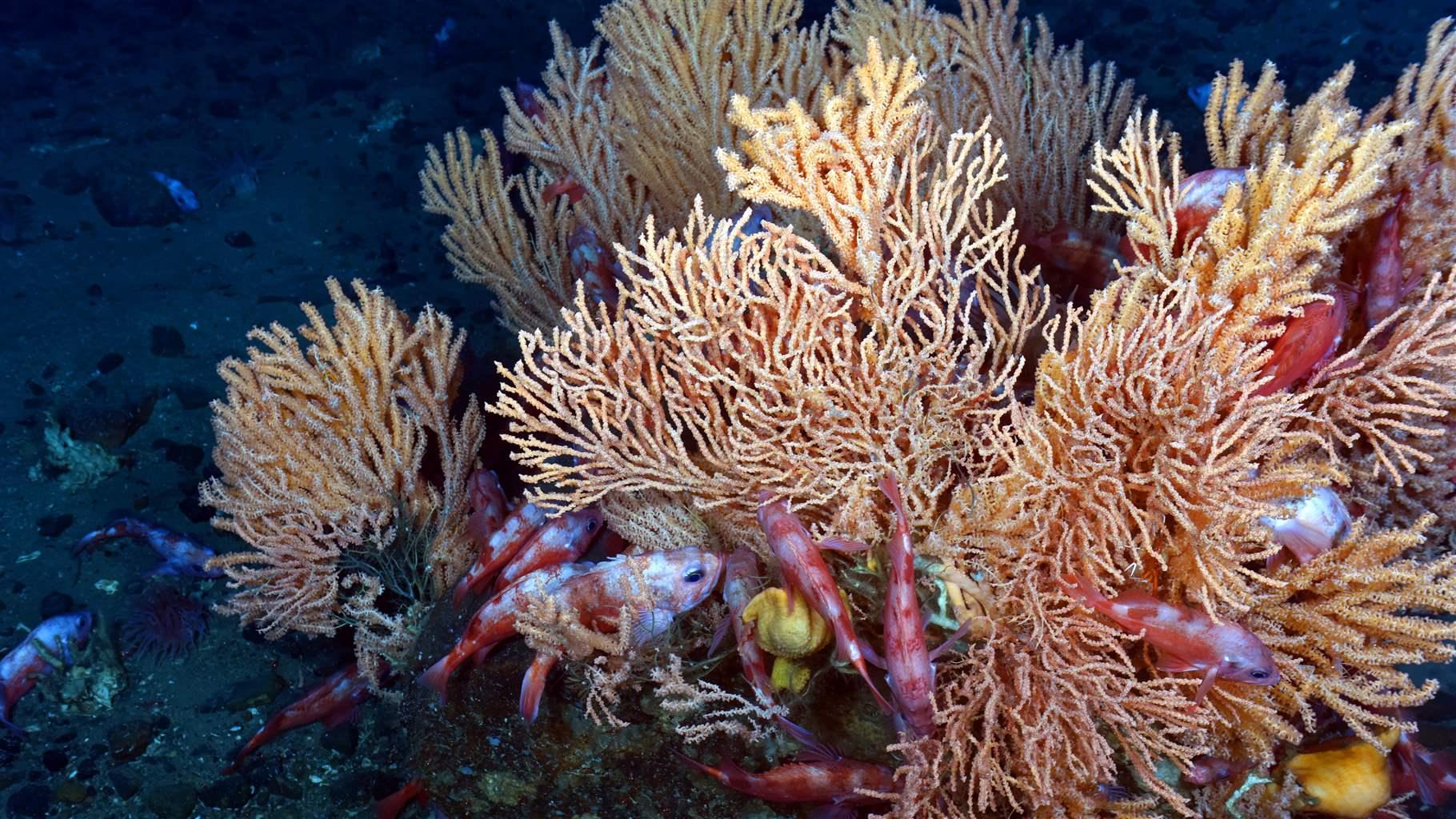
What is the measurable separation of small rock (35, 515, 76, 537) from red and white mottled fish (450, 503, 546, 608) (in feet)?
10.4

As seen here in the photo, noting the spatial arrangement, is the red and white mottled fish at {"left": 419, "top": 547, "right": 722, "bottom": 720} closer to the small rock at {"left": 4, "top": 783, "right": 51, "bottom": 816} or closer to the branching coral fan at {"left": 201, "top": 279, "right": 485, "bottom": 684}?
the branching coral fan at {"left": 201, "top": 279, "right": 485, "bottom": 684}

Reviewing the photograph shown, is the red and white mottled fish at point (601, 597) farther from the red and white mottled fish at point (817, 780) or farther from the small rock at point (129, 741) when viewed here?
the small rock at point (129, 741)

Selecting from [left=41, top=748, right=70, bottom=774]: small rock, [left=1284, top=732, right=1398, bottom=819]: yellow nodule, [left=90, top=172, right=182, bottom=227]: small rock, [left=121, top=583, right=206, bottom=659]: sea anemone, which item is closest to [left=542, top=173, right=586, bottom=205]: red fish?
[left=121, top=583, right=206, bottom=659]: sea anemone

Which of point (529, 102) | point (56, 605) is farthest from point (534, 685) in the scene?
point (529, 102)

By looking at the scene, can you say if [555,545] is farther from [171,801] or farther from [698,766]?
[171,801]

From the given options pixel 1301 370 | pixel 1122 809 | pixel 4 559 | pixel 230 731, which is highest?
pixel 4 559

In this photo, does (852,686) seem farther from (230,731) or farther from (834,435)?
(230,731)

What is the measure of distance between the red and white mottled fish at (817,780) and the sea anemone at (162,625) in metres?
3.35

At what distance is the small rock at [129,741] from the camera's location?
12.8 ft

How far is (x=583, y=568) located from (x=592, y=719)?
60cm

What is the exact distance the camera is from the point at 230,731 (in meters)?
3.97

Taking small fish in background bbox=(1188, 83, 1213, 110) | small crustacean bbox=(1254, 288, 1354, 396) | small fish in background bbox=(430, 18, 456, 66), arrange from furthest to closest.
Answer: small fish in background bbox=(430, 18, 456, 66)
small fish in background bbox=(1188, 83, 1213, 110)
small crustacean bbox=(1254, 288, 1354, 396)

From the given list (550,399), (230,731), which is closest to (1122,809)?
(550,399)

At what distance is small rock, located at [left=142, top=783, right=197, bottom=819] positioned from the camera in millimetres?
3705
